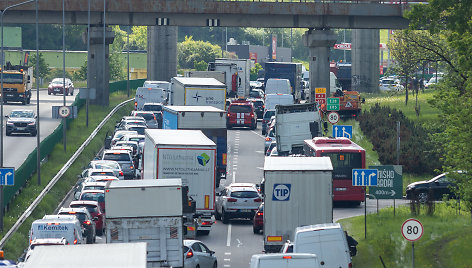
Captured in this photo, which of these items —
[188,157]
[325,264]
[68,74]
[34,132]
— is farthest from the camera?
[68,74]

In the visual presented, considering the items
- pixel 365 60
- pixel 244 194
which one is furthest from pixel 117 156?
pixel 365 60

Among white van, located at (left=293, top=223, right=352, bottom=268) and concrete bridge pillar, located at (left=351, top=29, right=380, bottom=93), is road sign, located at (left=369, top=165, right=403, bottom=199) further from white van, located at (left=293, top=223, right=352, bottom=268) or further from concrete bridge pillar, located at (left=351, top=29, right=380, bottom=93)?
concrete bridge pillar, located at (left=351, top=29, right=380, bottom=93)

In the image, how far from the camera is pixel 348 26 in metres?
79.4

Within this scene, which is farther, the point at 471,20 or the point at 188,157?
the point at 471,20

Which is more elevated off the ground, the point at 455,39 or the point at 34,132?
the point at 455,39

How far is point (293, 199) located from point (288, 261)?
32.1 ft

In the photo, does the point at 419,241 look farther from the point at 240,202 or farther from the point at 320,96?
the point at 320,96

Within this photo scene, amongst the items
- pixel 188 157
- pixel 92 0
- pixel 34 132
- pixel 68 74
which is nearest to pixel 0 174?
pixel 188 157

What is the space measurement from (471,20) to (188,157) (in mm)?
11750

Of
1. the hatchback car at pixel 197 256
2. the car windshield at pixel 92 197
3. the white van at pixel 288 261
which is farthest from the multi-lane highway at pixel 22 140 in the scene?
the white van at pixel 288 261

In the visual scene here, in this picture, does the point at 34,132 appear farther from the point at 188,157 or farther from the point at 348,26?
the point at 188,157

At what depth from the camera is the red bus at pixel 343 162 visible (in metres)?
44.5

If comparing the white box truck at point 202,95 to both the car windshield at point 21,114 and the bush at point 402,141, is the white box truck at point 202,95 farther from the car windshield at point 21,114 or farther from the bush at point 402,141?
the car windshield at point 21,114

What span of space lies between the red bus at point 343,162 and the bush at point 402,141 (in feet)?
9.99
